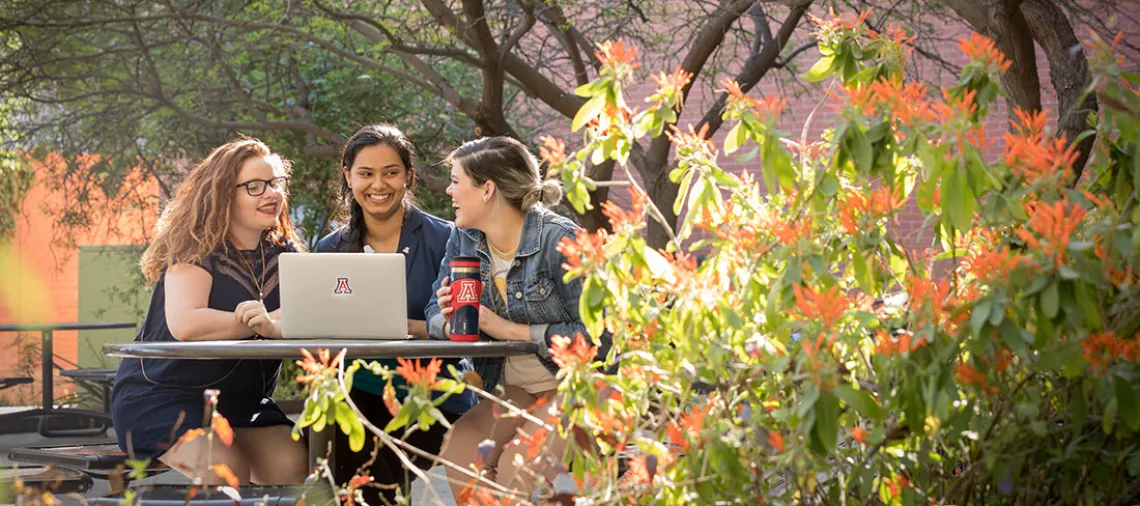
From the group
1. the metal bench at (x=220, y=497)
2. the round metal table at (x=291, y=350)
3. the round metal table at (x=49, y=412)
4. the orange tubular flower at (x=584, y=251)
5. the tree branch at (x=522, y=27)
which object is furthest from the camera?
the round metal table at (x=49, y=412)

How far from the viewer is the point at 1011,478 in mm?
1934

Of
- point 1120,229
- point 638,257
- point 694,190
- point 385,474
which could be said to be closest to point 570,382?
point 638,257

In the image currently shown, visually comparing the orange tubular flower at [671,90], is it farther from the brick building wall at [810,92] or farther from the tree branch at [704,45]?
the brick building wall at [810,92]

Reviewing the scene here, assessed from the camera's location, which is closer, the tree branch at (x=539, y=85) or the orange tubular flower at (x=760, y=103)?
the orange tubular flower at (x=760, y=103)

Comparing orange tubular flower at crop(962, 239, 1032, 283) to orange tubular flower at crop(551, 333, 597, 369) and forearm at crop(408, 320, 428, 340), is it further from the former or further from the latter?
forearm at crop(408, 320, 428, 340)

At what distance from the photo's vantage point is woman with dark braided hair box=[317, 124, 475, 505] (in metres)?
3.84

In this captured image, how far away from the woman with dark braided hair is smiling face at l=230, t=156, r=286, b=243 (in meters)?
0.35

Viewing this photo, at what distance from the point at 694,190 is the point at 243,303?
158 centimetres

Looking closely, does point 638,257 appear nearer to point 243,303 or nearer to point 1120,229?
point 1120,229

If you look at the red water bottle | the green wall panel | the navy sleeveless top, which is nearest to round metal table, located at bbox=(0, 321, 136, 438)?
the green wall panel

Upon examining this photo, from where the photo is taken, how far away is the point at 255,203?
3582 mm

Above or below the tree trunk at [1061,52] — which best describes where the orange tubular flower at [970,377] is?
below

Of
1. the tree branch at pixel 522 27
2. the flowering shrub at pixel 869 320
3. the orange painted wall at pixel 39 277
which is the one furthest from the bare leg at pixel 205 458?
the orange painted wall at pixel 39 277

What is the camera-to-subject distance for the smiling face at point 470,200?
365cm
